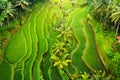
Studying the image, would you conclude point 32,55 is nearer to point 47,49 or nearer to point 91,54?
point 47,49

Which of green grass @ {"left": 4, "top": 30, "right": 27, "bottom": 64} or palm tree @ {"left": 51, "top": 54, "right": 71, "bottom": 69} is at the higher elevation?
green grass @ {"left": 4, "top": 30, "right": 27, "bottom": 64}

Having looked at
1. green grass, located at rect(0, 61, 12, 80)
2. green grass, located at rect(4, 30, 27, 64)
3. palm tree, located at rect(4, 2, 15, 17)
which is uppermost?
palm tree, located at rect(4, 2, 15, 17)

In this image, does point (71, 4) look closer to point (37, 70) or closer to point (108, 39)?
point (108, 39)

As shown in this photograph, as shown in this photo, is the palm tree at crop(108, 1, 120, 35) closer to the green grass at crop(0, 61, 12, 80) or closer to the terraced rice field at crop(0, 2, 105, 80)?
the terraced rice field at crop(0, 2, 105, 80)

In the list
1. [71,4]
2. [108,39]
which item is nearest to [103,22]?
[108,39]

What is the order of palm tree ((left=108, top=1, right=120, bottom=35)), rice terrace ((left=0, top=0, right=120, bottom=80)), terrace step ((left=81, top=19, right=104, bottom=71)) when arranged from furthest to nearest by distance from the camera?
palm tree ((left=108, top=1, right=120, bottom=35)) → terrace step ((left=81, top=19, right=104, bottom=71)) → rice terrace ((left=0, top=0, right=120, bottom=80))

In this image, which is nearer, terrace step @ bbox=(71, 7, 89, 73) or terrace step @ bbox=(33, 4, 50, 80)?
terrace step @ bbox=(33, 4, 50, 80)

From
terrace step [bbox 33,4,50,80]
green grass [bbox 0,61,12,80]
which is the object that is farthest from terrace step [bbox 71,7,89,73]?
green grass [bbox 0,61,12,80]

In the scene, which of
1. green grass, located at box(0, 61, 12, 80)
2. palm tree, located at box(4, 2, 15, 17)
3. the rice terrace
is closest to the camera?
green grass, located at box(0, 61, 12, 80)

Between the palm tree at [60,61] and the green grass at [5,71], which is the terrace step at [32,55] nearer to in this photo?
the green grass at [5,71]

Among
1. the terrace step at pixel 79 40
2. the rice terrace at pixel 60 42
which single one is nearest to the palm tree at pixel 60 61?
the rice terrace at pixel 60 42
